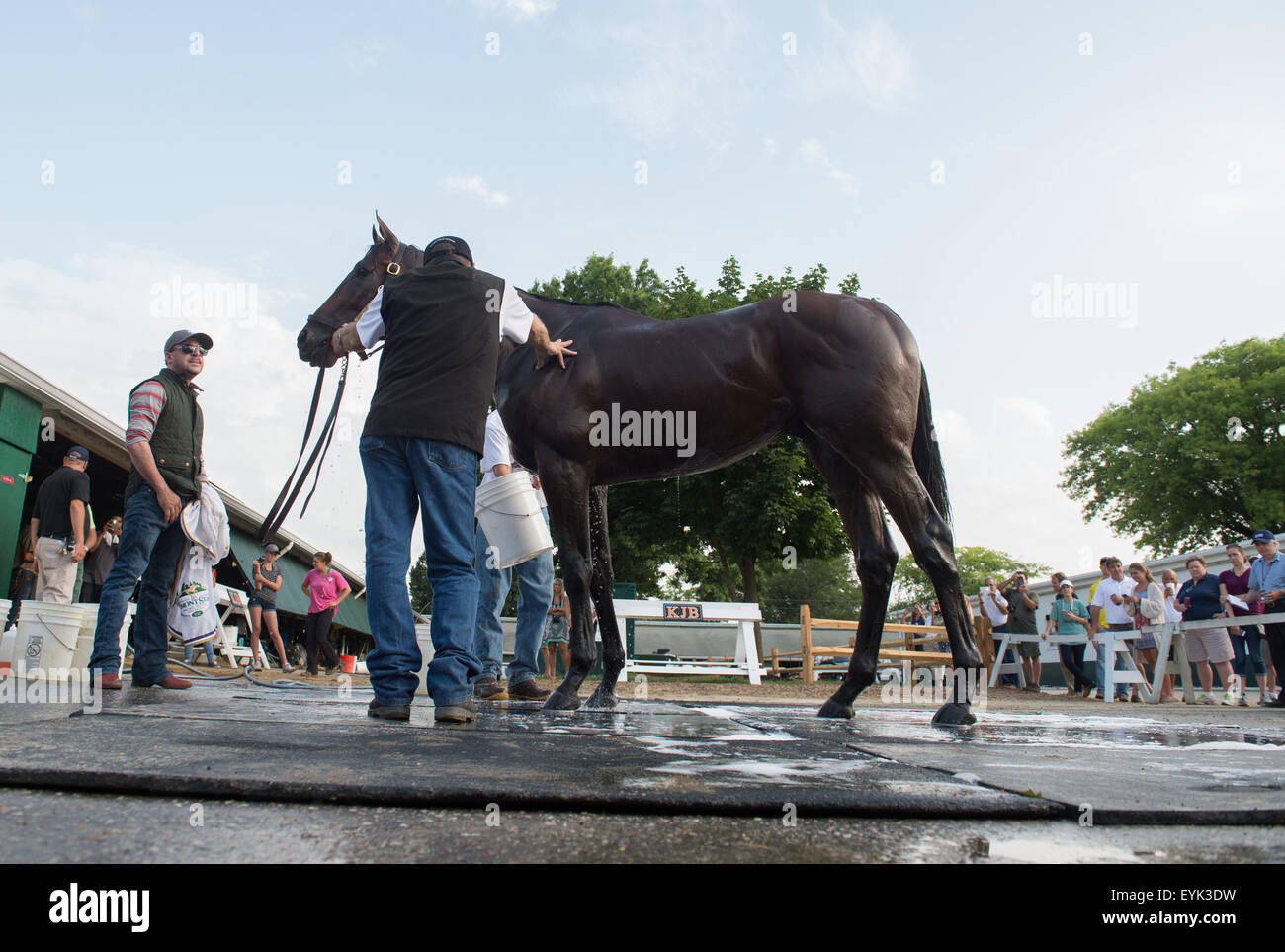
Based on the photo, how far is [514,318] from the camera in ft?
13.9

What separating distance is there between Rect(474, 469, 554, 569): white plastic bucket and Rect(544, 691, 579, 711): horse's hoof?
0.84 metres

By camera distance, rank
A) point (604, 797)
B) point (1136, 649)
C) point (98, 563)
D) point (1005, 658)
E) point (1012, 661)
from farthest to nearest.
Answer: point (1005, 658) → point (1012, 661) → point (1136, 649) → point (98, 563) → point (604, 797)

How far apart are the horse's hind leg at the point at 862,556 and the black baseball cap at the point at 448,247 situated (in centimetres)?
210

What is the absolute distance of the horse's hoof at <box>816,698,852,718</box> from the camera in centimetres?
443

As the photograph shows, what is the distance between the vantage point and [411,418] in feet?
12.2

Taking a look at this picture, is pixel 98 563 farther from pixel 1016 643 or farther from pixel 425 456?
pixel 1016 643

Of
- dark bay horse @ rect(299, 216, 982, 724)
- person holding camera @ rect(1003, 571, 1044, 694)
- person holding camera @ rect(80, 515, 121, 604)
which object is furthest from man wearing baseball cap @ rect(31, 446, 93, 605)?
Result: person holding camera @ rect(1003, 571, 1044, 694)

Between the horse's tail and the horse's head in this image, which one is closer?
the horse's tail

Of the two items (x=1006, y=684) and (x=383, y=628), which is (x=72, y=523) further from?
(x=1006, y=684)

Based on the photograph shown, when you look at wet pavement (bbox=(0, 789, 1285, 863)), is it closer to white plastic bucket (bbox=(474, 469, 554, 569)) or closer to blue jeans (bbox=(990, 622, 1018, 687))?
white plastic bucket (bbox=(474, 469, 554, 569))

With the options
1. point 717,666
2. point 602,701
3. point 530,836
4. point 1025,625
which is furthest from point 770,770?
point 1025,625

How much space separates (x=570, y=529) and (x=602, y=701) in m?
0.98
